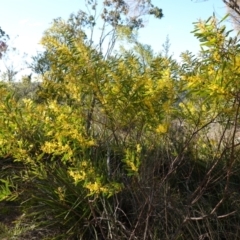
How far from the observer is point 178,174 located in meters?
4.18

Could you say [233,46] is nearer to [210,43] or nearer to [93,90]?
[210,43]

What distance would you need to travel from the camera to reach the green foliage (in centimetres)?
283

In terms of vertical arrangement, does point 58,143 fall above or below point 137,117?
below

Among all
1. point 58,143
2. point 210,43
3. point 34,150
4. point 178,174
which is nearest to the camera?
point 210,43

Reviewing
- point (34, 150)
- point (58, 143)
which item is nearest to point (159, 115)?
point (58, 143)

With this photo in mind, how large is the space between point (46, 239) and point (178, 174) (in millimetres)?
1237

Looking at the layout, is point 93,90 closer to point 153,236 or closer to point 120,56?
point 120,56

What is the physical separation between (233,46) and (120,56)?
1.02m

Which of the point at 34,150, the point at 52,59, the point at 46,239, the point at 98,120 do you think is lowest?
the point at 46,239

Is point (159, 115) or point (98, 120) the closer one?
point (159, 115)

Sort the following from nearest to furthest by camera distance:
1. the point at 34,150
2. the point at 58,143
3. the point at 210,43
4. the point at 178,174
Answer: the point at 210,43 → the point at 58,143 → the point at 34,150 → the point at 178,174

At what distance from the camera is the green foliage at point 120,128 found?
283cm

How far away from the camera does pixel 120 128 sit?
3305 mm

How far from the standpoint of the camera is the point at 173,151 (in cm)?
418
